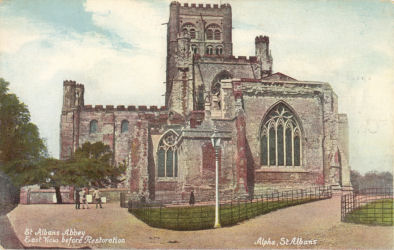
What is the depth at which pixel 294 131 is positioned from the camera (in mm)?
29125

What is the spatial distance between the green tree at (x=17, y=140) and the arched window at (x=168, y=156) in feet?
34.2

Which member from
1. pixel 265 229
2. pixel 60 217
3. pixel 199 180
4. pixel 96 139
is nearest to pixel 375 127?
pixel 265 229

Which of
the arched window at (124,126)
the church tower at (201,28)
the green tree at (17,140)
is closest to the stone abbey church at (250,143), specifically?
the green tree at (17,140)

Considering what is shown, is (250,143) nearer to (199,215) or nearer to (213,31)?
(199,215)

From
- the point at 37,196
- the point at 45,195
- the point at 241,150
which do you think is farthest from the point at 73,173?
the point at 241,150

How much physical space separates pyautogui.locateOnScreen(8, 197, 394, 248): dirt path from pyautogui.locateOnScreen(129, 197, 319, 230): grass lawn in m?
0.38

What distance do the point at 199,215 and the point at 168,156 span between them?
1493 centimetres

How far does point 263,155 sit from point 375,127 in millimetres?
8414

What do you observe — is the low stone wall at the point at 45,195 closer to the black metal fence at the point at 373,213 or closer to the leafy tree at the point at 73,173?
the leafy tree at the point at 73,173

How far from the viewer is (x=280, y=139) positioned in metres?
28.8

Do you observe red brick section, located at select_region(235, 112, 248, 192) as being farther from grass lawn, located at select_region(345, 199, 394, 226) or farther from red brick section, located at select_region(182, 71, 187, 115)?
red brick section, located at select_region(182, 71, 187, 115)

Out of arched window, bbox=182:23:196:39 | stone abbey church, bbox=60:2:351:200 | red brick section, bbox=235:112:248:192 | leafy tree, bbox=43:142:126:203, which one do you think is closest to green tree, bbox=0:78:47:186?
leafy tree, bbox=43:142:126:203

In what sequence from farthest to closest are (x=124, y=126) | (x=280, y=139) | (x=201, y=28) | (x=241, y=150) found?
1. (x=201, y=28)
2. (x=124, y=126)
3. (x=280, y=139)
4. (x=241, y=150)

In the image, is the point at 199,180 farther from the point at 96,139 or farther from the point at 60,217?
the point at 96,139
